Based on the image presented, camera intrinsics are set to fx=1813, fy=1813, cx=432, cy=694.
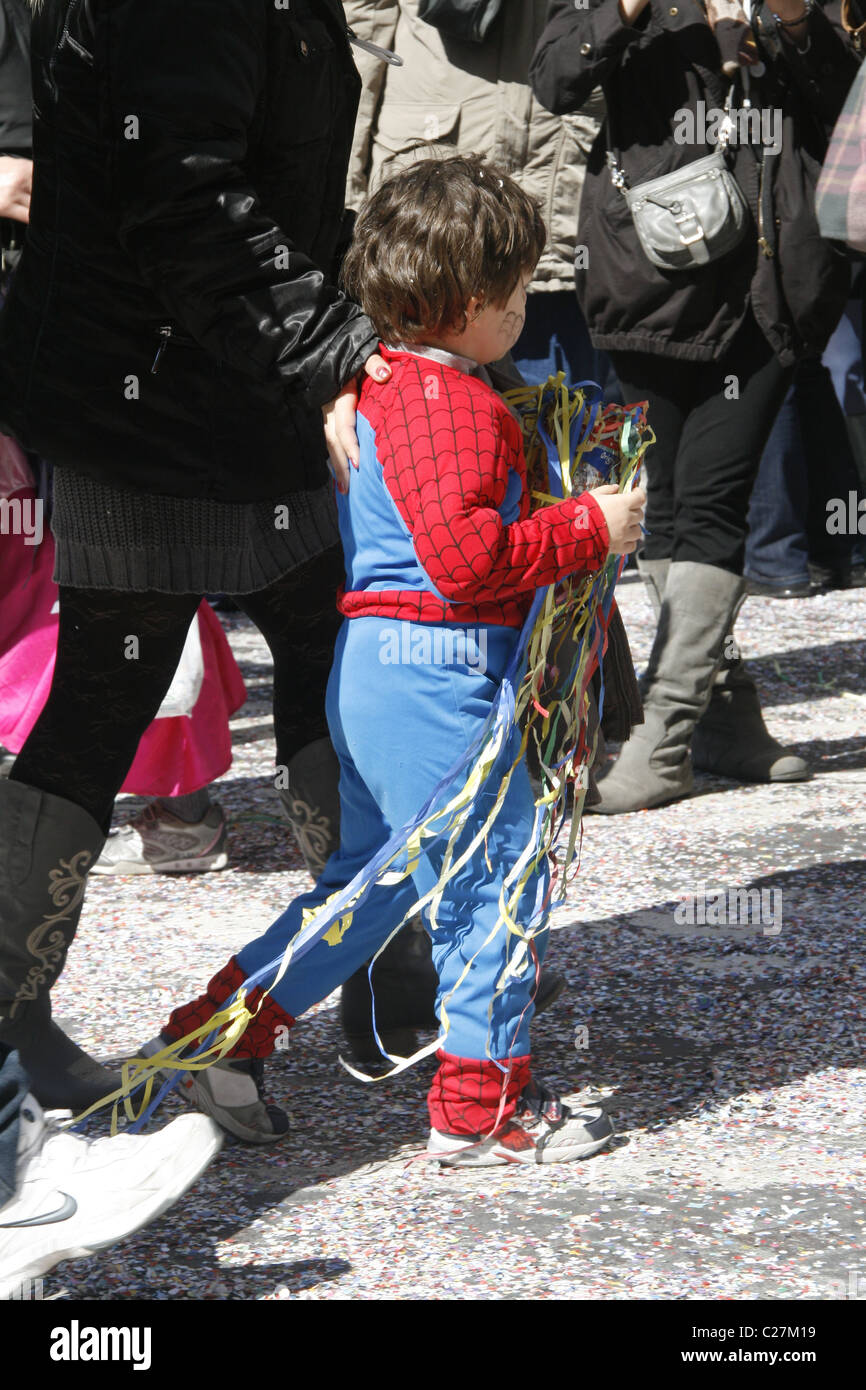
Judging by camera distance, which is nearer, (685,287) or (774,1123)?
(774,1123)

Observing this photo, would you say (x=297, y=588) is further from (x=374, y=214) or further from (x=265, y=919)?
(x=265, y=919)

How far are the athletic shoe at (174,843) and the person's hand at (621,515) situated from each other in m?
1.85

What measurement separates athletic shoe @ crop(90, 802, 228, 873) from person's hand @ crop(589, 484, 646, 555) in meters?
1.85

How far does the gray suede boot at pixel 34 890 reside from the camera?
2.66m

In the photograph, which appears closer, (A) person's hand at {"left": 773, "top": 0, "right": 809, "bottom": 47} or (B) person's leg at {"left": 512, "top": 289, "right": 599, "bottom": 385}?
(A) person's hand at {"left": 773, "top": 0, "right": 809, "bottom": 47}

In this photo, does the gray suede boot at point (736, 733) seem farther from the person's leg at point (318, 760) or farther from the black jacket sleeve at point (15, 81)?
the black jacket sleeve at point (15, 81)

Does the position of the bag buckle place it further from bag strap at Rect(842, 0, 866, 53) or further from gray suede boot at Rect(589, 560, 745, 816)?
gray suede boot at Rect(589, 560, 745, 816)

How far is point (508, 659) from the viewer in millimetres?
2600

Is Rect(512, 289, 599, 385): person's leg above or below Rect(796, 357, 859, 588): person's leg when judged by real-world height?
above

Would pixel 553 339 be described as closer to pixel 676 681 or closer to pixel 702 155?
pixel 702 155

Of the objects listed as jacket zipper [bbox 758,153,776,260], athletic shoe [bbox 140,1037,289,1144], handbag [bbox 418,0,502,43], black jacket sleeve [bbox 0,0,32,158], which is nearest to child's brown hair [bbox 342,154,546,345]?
black jacket sleeve [bbox 0,0,32,158]

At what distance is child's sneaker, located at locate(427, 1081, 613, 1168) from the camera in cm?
263
